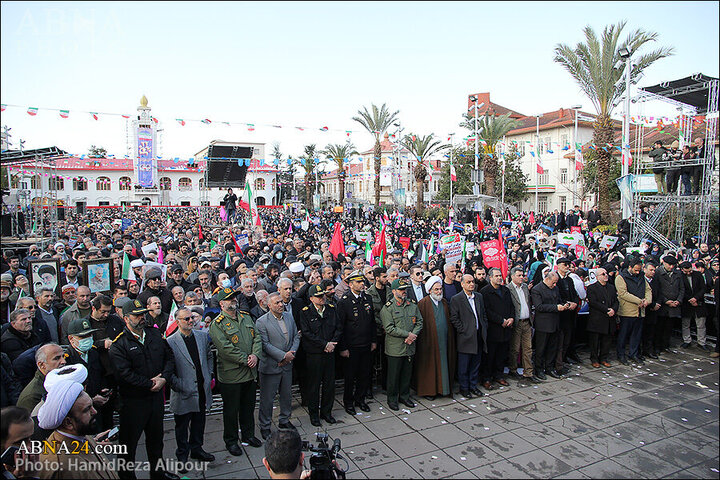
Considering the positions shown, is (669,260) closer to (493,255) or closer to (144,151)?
(493,255)

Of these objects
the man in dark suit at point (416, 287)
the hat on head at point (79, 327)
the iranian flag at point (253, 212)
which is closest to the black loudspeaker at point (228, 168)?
the iranian flag at point (253, 212)

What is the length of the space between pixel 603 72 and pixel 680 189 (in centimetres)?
727

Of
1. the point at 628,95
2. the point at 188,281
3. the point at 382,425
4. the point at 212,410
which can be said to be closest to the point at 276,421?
the point at 212,410

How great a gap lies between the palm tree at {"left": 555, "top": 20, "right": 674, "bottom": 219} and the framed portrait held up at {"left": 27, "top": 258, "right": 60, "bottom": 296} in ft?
70.5

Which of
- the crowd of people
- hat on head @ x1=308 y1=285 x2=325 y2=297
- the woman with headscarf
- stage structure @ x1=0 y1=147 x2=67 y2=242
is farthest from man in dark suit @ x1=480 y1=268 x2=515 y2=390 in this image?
stage structure @ x1=0 y1=147 x2=67 y2=242

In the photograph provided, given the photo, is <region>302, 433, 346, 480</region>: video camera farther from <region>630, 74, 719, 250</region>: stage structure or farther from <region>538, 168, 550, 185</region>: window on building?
<region>538, 168, 550, 185</region>: window on building

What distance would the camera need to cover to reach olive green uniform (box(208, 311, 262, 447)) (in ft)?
15.9

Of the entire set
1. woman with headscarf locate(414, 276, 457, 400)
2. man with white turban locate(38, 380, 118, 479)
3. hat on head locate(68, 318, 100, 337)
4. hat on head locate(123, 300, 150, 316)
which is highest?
hat on head locate(123, 300, 150, 316)

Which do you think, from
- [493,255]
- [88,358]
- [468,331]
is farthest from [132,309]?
[493,255]

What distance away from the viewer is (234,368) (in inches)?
193

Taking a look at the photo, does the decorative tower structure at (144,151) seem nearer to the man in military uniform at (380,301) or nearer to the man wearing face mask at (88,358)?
the man in military uniform at (380,301)

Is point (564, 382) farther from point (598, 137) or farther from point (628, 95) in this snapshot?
point (598, 137)

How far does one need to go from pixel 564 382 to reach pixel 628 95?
15.3 meters

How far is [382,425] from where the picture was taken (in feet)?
18.4
